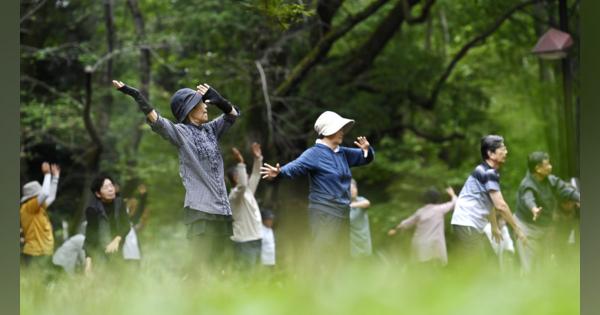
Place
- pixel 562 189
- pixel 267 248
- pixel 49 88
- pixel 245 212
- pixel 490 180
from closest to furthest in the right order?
pixel 490 180, pixel 245 212, pixel 562 189, pixel 267 248, pixel 49 88

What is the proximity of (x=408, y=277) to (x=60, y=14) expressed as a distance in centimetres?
843

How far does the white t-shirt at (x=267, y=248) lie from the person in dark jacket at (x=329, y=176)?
2.47 meters

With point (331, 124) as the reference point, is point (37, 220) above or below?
below

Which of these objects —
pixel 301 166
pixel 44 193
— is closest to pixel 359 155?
pixel 301 166

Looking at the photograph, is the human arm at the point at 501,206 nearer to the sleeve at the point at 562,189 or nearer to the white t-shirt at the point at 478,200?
the white t-shirt at the point at 478,200

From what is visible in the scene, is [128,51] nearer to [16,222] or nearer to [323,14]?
[323,14]

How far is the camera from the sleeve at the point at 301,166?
8.54 meters

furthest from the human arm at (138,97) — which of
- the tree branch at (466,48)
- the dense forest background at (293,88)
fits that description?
the tree branch at (466,48)

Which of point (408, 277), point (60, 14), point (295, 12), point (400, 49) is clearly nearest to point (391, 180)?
point (400, 49)

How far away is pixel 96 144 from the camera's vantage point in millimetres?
15109

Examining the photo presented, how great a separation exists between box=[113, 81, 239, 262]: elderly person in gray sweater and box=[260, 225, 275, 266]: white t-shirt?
2.88m

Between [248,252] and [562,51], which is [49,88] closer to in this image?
[248,252]

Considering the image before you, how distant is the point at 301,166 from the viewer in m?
8.62

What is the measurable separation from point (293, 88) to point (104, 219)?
5172 millimetres
